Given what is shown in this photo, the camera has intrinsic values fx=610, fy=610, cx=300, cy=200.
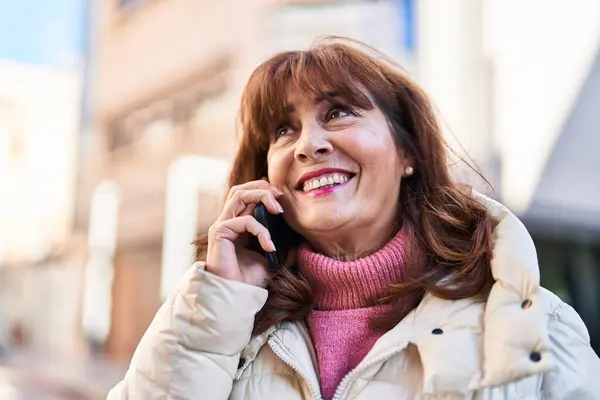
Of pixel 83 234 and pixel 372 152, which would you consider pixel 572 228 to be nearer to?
pixel 372 152

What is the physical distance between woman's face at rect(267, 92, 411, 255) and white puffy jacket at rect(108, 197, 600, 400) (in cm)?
16

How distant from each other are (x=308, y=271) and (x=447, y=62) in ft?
9.27

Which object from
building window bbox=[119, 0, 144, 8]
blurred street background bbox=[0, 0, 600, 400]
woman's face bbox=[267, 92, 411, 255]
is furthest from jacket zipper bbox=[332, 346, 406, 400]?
building window bbox=[119, 0, 144, 8]

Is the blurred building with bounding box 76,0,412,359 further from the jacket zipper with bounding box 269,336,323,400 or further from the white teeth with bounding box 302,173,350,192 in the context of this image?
the jacket zipper with bounding box 269,336,323,400

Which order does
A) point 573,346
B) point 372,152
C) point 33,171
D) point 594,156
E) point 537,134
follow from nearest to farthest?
point 573,346, point 372,152, point 537,134, point 594,156, point 33,171

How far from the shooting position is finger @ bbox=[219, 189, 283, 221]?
41.9 inches

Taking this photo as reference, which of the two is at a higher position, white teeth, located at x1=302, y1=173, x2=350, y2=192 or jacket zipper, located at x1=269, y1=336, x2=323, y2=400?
white teeth, located at x1=302, y1=173, x2=350, y2=192

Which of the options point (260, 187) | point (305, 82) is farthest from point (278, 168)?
point (305, 82)

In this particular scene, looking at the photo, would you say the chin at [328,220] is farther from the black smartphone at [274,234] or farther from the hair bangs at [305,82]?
the hair bangs at [305,82]

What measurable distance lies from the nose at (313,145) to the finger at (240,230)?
0.14m

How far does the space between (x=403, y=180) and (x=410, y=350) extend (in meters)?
0.36

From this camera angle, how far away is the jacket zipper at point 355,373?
3.05 feet

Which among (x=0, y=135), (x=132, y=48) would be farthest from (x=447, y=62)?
(x=0, y=135)

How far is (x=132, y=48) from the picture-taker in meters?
5.55
